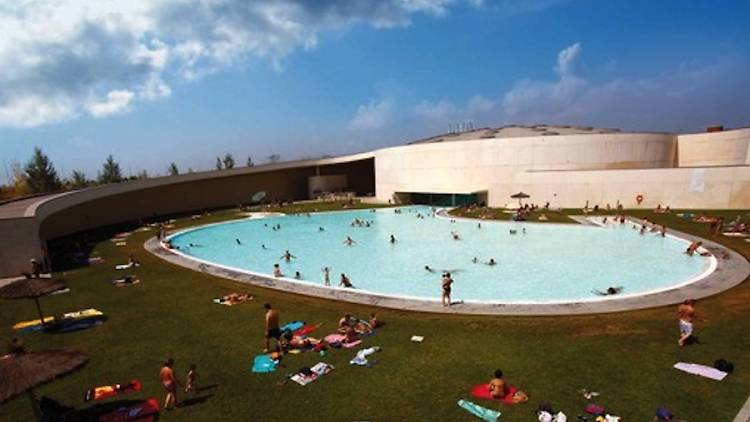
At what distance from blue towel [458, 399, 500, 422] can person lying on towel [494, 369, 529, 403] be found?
46cm

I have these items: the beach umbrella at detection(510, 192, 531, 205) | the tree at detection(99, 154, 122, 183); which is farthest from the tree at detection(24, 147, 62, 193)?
the beach umbrella at detection(510, 192, 531, 205)

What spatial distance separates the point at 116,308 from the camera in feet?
48.7

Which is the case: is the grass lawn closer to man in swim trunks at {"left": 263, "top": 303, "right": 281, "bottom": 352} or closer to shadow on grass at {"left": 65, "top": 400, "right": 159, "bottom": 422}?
shadow on grass at {"left": 65, "top": 400, "right": 159, "bottom": 422}

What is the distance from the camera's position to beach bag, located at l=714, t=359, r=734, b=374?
861 cm

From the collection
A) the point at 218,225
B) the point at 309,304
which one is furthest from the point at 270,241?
the point at 309,304

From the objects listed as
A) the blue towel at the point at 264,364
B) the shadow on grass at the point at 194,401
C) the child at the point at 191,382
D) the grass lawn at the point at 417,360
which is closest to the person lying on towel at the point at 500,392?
the grass lawn at the point at 417,360

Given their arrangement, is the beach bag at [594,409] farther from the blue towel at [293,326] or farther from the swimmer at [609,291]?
the swimmer at [609,291]

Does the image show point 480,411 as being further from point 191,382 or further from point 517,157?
point 517,157

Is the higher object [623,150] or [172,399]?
[623,150]

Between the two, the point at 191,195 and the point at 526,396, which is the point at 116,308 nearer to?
the point at 526,396

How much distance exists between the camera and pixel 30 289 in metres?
12.4

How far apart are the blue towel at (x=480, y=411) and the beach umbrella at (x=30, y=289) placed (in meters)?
12.5

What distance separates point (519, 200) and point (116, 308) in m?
34.9

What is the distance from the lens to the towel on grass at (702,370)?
8.45 m
